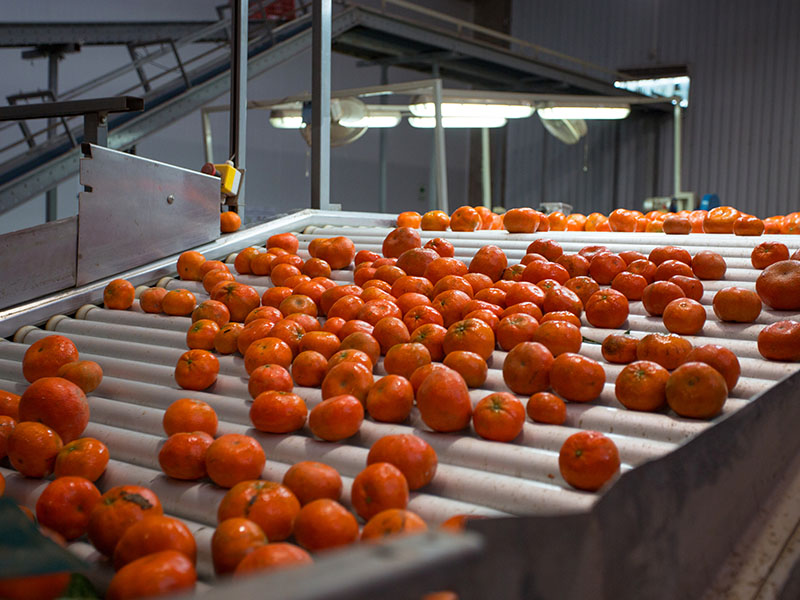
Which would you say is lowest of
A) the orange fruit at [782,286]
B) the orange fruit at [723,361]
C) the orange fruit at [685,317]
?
the orange fruit at [723,361]

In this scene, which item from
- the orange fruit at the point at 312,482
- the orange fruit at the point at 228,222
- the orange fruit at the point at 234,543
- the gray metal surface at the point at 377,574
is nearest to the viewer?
the gray metal surface at the point at 377,574

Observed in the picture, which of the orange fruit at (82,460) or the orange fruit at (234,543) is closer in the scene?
the orange fruit at (234,543)

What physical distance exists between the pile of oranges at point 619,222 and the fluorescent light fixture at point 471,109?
12.8 feet

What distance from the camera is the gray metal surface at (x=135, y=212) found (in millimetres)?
3156

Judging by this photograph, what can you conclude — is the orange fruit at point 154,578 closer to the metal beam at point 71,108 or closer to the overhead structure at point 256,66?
the metal beam at point 71,108

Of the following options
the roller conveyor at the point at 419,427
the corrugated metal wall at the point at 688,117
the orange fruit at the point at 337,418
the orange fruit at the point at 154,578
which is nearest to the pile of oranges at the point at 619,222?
the roller conveyor at the point at 419,427

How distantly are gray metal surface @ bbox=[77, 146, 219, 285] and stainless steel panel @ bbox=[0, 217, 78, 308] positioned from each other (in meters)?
0.05

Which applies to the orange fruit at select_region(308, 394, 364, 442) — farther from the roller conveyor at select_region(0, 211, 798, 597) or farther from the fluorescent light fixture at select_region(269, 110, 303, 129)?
the fluorescent light fixture at select_region(269, 110, 303, 129)

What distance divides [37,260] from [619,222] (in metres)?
2.79

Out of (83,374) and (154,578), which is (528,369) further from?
(83,374)

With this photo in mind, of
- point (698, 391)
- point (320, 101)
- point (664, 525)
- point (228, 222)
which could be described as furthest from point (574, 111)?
point (664, 525)

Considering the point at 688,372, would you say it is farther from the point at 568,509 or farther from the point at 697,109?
the point at 697,109

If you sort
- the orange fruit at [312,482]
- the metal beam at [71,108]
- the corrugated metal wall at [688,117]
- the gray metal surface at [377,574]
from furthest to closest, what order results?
the corrugated metal wall at [688,117], the metal beam at [71,108], the orange fruit at [312,482], the gray metal surface at [377,574]

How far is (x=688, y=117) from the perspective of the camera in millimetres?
14016
